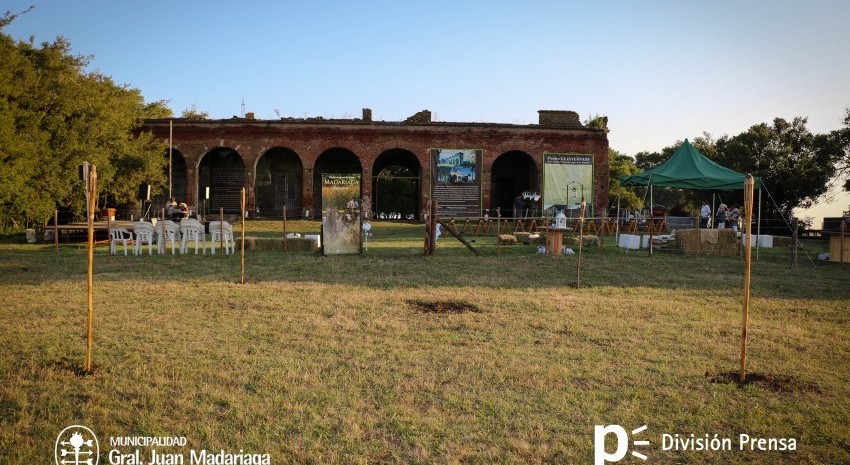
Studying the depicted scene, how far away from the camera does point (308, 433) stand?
3488mm

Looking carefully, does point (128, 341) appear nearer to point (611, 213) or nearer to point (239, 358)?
point (239, 358)

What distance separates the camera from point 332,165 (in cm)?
2961

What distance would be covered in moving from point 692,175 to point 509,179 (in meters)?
15.1

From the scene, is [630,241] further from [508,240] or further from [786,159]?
[786,159]

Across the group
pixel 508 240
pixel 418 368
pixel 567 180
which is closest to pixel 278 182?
pixel 567 180

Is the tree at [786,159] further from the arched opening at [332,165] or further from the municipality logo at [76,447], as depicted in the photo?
the municipality logo at [76,447]

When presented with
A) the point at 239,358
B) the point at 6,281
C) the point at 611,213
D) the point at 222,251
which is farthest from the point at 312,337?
the point at 611,213

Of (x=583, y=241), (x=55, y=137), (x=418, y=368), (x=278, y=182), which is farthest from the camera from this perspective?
(x=278, y=182)

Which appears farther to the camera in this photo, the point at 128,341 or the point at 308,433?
the point at 128,341

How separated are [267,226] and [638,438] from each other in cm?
2181

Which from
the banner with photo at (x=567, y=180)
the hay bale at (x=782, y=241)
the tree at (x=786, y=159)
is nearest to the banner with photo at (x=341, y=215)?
the banner with photo at (x=567, y=180)

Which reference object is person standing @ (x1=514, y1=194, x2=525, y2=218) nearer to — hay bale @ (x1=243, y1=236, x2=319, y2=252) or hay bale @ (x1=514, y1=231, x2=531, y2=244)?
hay bale @ (x1=514, y1=231, x2=531, y2=244)

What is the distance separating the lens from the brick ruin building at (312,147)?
26.0 meters

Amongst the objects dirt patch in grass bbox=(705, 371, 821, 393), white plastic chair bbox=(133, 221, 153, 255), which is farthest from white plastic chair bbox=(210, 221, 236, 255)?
dirt patch in grass bbox=(705, 371, 821, 393)
